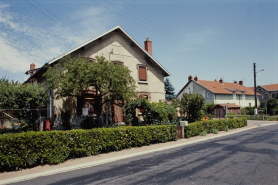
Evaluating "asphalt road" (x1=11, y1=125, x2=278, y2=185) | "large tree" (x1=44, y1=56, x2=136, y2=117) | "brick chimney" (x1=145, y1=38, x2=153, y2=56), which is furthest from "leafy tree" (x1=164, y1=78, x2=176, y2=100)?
"asphalt road" (x1=11, y1=125, x2=278, y2=185)

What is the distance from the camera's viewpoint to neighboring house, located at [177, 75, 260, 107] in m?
48.5

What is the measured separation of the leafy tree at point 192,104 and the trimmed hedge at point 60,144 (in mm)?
9303

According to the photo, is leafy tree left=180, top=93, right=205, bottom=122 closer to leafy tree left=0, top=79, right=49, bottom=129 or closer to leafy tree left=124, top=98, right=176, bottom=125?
leafy tree left=124, top=98, right=176, bottom=125

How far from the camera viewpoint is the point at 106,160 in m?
9.91

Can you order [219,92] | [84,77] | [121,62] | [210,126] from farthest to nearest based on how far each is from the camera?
[219,92]
[121,62]
[210,126]
[84,77]

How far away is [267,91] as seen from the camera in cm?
6550

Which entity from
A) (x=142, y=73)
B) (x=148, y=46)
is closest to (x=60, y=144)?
(x=142, y=73)

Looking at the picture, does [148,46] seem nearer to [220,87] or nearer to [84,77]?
[84,77]

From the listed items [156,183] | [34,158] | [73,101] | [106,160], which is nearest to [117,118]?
[73,101]

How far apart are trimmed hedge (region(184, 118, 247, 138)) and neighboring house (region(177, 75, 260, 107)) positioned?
→ 882 inches

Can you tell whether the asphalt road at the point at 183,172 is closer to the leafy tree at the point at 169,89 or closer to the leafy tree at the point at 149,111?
the leafy tree at the point at 149,111

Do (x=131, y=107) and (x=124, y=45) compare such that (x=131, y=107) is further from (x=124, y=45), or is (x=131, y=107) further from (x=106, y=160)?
(x=106, y=160)

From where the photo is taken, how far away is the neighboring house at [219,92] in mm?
48469

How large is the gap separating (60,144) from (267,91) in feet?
235
